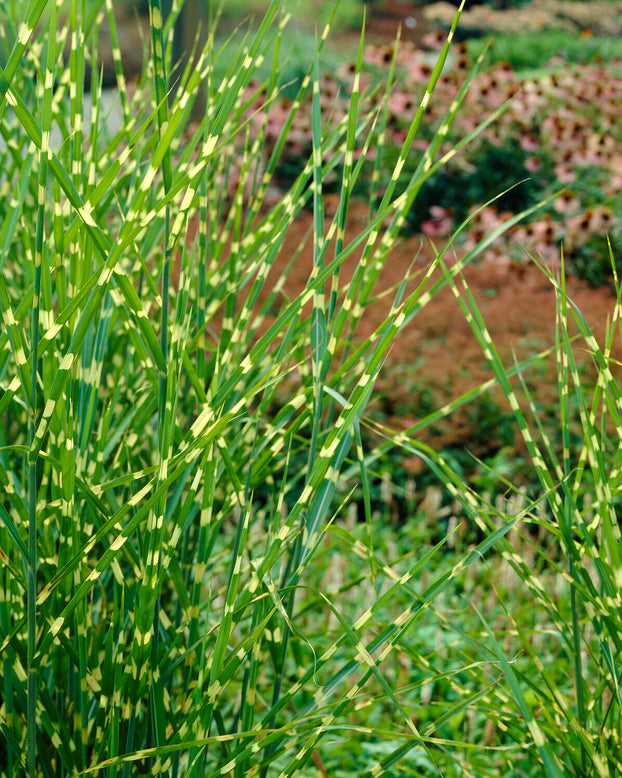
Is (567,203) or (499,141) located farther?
(499,141)

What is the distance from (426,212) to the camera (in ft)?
18.3

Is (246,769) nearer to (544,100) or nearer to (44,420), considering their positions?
(44,420)

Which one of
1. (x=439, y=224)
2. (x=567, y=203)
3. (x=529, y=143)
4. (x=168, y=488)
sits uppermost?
(x=168, y=488)

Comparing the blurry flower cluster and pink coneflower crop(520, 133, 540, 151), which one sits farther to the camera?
pink coneflower crop(520, 133, 540, 151)

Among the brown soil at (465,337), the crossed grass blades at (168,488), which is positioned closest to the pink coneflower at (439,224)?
the brown soil at (465,337)

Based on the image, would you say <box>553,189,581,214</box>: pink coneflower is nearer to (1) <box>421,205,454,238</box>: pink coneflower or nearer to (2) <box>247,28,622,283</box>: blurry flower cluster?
(2) <box>247,28,622,283</box>: blurry flower cluster

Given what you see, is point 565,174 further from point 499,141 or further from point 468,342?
point 468,342

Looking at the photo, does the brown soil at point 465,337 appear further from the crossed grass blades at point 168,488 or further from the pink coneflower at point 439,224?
the crossed grass blades at point 168,488

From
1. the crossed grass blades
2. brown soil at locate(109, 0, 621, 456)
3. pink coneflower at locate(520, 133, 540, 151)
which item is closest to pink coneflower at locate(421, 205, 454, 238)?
brown soil at locate(109, 0, 621, 456)

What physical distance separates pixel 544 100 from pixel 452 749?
197 inches

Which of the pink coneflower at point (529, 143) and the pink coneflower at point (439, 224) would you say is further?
the pink coneflower at point (529, 143)

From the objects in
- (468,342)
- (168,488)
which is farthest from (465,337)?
A: (168,488)

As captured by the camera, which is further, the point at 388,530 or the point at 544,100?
the point at 544,100

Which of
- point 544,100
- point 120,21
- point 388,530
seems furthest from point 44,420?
point 120,21
